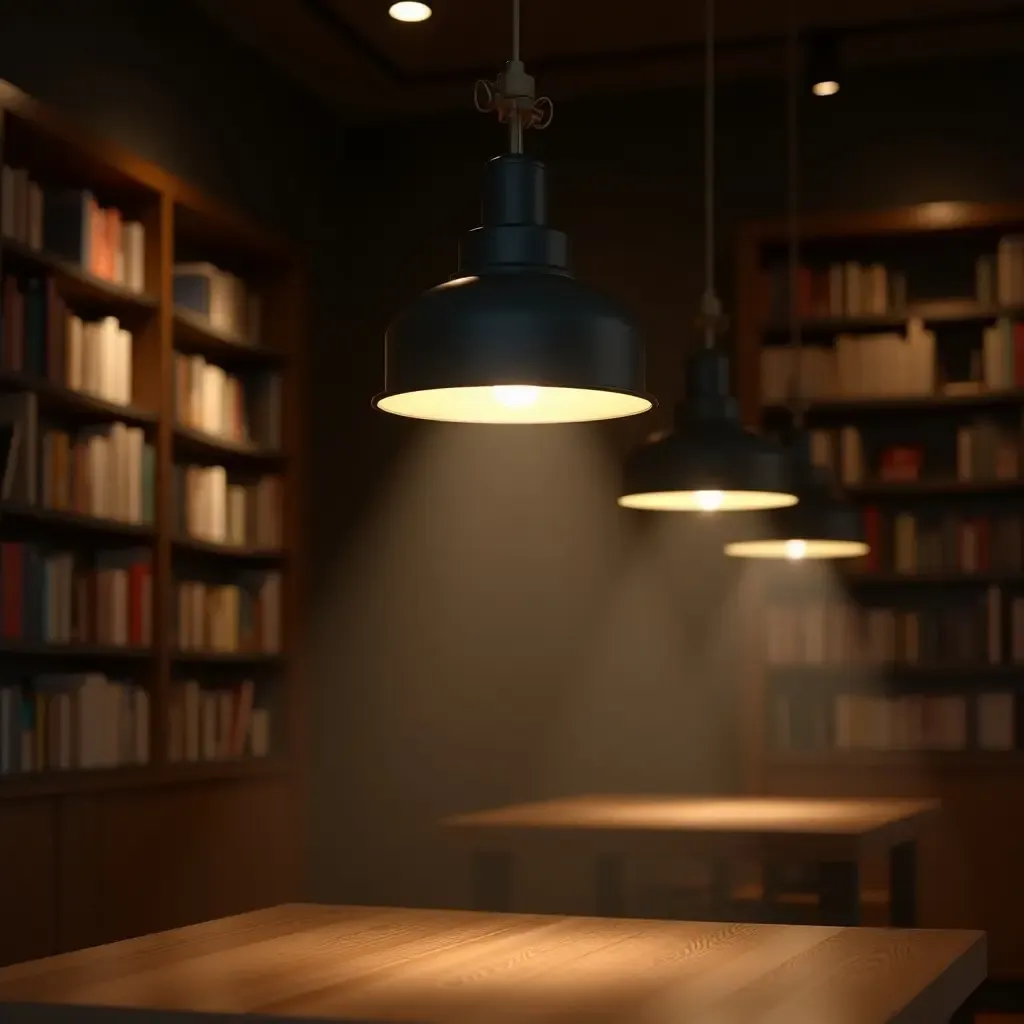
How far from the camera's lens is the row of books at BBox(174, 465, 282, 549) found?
614cm

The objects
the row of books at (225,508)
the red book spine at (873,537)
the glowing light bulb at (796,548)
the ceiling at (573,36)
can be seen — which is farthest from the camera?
the red book spine at (873,537)

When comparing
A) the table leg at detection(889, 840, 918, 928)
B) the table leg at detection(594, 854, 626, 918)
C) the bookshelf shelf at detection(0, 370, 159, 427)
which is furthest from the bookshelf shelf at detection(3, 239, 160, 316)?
the table leg at detection(889, 840, 918, 928)

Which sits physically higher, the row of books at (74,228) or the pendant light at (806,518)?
the row of books at (74,228)

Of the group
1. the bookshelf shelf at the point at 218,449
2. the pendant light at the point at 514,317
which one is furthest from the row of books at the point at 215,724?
the pendant light at the point at 514,317

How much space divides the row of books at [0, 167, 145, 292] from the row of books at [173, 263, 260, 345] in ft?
1.15

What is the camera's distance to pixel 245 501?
6.69 metres

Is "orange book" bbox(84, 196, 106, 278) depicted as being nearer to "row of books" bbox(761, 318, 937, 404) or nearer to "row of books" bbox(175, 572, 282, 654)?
"row of books" bbox(175, 572, 282, 654)

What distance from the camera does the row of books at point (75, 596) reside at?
16.5ft

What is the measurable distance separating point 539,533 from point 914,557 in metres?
1.52

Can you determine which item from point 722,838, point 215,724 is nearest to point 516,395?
point 722,838

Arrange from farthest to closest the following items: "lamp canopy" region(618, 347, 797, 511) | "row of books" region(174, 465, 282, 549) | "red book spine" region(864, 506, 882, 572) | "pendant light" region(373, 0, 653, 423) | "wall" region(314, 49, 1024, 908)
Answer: "wall" region(314, 49, 1024, 908), "red book spine" region(864, 506, 882, 572), "row of books" region(174, 465, 282, 549), "lamp canopy" region(618, 347, 797, 511), "pendant light" region(373, 0, 653, 423)

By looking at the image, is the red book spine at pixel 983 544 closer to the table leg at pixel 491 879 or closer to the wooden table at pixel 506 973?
the table leg at pixel 491 879

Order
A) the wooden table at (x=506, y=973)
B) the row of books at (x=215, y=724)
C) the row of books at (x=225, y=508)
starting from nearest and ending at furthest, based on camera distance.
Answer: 1. the wooden table at (x=506, y=973)
2. the row of books at (x=215, y=724)
3. the row of books at (x=225, y=508)

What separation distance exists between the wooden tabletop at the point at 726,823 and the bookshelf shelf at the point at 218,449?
182 centimetres
